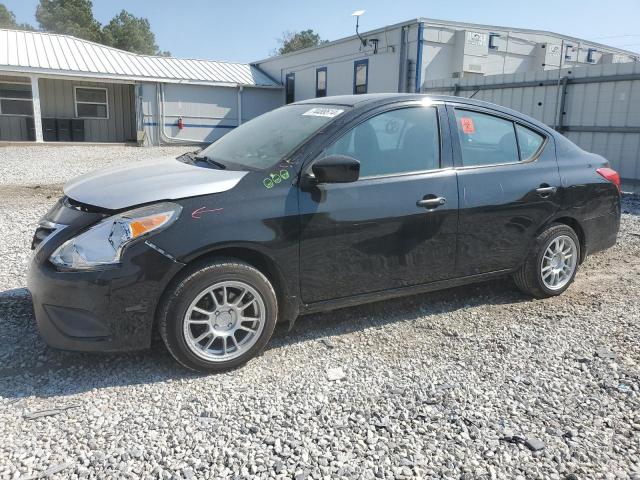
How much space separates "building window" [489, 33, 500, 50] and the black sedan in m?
14.3

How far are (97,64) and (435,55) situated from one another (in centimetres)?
1417

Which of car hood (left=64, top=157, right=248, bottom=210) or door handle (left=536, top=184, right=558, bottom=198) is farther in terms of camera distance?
door handle (left=536, top=184, right=558, bottom=198)

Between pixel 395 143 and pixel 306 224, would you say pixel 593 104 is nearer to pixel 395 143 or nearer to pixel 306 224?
pixel 395 143

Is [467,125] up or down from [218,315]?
up

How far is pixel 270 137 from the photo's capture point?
13.0 ft

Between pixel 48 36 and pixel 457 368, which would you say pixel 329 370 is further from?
pixel 48 36

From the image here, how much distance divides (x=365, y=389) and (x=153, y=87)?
22.3m

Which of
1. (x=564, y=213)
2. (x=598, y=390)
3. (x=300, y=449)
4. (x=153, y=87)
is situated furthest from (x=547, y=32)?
(x=300, y=449)

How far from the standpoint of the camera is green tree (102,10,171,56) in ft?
207

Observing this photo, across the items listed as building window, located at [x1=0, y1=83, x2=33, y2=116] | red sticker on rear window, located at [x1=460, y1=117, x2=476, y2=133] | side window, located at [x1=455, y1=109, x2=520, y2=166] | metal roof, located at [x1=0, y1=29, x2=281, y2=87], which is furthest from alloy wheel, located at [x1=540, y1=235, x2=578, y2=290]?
building window, located at [x1=0, y1=83, x2=33, y2=116]

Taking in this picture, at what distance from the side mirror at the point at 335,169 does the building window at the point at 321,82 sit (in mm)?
19485

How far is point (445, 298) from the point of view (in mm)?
4680

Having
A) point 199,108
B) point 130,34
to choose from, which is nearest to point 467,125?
point 199,108

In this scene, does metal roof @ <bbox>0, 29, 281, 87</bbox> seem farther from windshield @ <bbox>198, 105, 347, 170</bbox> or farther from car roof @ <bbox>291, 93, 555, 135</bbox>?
car roof @ <bbox>291, 93, 555, 135</bbox>
